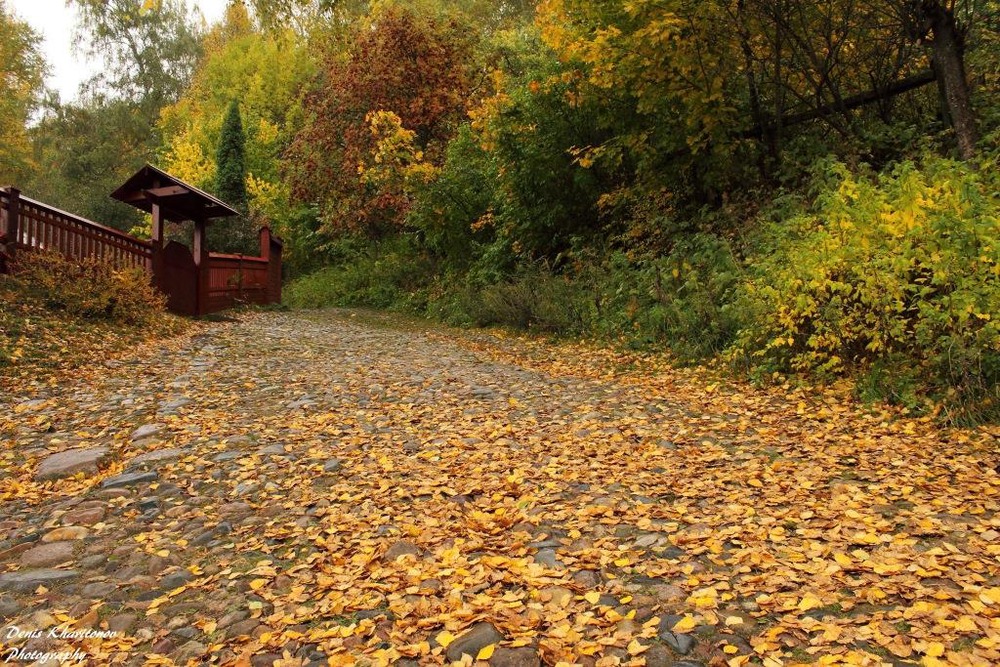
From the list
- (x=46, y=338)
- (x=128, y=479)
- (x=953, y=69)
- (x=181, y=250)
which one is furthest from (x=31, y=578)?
(x=181, y=250)

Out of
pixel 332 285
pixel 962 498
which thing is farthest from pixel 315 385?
A: pixel 332 285

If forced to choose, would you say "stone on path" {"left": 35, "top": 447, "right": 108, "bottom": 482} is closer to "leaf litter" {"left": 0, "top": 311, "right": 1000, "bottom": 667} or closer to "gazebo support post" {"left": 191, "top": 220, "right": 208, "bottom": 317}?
"leaf litter" {"left": 0, "top": 311, "right": 1000, "bottom": 667}

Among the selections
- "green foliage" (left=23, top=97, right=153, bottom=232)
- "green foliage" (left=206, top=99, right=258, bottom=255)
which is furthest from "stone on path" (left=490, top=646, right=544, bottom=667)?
"green foliage" (left=23, top=97, right=153, bottom=232)

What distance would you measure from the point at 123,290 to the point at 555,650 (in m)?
10.6

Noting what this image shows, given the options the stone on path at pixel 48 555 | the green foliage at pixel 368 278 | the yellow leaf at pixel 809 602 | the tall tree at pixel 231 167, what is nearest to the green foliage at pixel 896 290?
the yellow leaf at pixel 809 602

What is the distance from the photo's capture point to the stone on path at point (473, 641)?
8.50 ft

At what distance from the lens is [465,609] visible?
2898mm

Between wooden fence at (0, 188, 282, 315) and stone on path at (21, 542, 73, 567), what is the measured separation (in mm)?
8319

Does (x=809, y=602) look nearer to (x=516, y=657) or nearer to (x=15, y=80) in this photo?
(x=516, y=657)

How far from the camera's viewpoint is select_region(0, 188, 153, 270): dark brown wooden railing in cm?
1005

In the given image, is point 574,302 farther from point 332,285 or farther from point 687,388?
point 332,285

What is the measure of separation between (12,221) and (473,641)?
10.7 metres

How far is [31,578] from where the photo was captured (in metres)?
3.29

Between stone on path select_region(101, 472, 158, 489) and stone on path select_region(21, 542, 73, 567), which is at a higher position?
A: stone on path select_region(101, 472, 158, 489)
